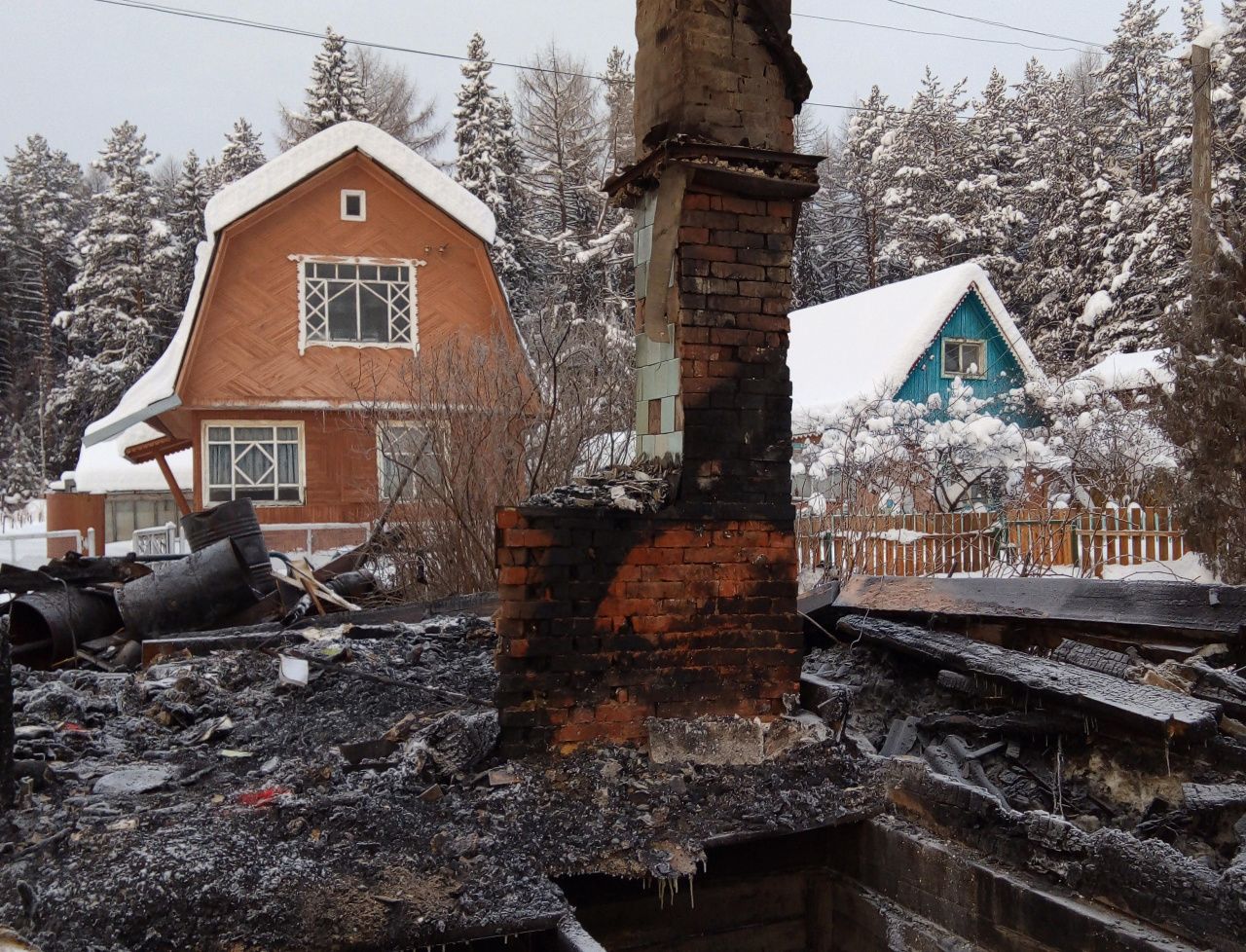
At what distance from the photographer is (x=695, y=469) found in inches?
167

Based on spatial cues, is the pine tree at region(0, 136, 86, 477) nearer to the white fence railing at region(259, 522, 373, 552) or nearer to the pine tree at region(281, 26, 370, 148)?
the pine tree at region(281, 26, 370, 148)

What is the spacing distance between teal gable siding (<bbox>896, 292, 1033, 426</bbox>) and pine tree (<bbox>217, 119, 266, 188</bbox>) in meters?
26.2

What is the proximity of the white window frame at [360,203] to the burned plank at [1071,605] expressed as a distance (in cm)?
1299

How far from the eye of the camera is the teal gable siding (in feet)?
67.3

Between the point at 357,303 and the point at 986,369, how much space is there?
13678 mm

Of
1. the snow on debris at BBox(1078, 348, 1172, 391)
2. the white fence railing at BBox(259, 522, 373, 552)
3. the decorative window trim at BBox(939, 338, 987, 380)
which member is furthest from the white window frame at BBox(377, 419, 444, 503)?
the decorative window trim at BBox(939, 338, 987, 380)

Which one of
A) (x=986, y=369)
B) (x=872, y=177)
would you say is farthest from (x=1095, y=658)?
(x=872, y=177)

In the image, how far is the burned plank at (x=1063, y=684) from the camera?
411 centimetres

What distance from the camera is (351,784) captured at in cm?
389

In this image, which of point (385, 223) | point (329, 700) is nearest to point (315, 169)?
point (385, 223)

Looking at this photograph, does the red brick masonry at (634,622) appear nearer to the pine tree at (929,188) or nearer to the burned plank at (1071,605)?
the burned plank at (1071,605)

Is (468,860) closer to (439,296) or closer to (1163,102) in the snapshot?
(439,296)

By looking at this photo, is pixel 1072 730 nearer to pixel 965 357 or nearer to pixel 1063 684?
pixel 1063 684

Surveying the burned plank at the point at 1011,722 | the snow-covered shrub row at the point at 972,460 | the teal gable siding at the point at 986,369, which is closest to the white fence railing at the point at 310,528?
the snow-covered shrub row at the point at 972,460
